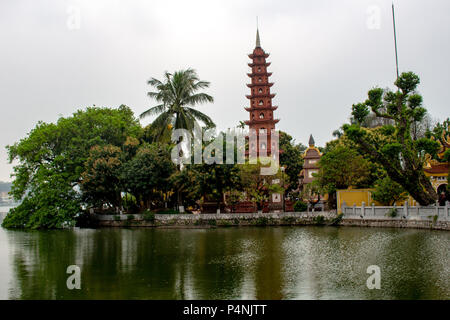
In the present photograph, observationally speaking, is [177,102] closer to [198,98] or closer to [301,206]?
[198,98]

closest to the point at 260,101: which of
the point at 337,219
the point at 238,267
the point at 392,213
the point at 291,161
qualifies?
the point at 291,161

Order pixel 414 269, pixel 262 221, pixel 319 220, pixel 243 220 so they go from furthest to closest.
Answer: pixel 243 220
pixel 262 221
pixel 319 220
pixel 414 269

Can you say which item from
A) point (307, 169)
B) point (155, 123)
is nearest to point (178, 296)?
point (155, 123)

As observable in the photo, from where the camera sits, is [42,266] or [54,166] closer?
[42,266]

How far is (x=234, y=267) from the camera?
41.8 feet

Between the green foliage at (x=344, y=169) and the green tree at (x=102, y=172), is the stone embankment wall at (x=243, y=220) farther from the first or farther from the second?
the green foliage at (x=344, y=169)

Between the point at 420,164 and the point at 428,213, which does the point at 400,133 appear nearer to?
the point at 420,164

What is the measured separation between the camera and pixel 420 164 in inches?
920

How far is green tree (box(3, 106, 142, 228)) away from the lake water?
30.2 feet

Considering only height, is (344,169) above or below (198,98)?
below

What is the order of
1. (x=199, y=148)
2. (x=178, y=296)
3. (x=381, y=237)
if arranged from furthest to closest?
(x=199, y=148), (x=381, y=237), (x=178, y=296)

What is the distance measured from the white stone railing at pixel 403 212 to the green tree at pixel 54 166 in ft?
61.3

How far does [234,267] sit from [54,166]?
74.6 feet
